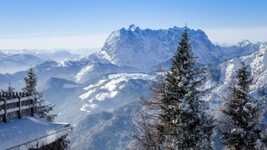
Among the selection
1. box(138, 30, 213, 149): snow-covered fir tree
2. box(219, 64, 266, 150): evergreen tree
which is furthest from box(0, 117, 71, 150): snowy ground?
box(219, 64, 266, 150): evergreen tree

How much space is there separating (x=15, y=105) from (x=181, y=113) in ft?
31.6

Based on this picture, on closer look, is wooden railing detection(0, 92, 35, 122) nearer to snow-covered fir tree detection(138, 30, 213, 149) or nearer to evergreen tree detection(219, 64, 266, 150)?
snow-covered fir tree detection(138, 30, 213, 149)

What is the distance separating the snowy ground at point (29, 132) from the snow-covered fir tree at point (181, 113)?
623 cm

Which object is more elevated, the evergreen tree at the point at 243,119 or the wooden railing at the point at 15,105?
the wooden railing at the point at 15,105

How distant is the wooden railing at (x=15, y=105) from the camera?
19.1 m

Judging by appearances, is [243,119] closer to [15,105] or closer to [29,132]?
[15,105]

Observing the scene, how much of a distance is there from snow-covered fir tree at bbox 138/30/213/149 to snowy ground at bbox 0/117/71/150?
20.4 feet

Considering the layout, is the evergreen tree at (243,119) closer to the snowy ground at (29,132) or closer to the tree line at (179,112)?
the tree line at (179,112)

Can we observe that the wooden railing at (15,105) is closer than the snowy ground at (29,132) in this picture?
No

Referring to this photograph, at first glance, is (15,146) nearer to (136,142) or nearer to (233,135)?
(136,142)

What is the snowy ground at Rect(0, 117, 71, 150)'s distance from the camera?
16984 mm

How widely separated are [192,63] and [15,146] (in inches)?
514

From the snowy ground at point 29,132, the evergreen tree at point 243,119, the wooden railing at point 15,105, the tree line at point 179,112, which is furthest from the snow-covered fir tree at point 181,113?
the wooden railing at point 15,105

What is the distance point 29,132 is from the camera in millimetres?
18688
